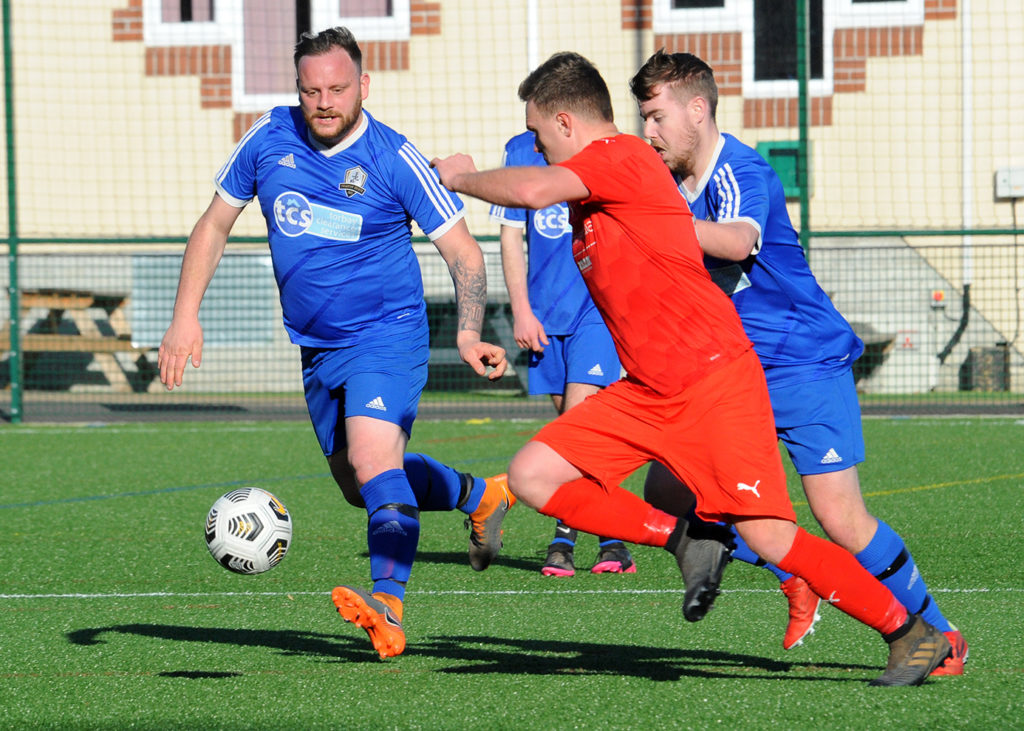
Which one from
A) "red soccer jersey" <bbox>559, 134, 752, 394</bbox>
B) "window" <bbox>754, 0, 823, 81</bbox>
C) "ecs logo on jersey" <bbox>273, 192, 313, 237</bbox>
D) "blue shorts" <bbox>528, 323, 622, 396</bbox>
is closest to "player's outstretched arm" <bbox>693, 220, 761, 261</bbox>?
"red soccer jersey" <bbox>559, 134, 752, 394</bbox>

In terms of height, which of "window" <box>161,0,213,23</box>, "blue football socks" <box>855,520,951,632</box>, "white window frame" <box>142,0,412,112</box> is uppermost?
"window" <box>161,0,213,23</box>

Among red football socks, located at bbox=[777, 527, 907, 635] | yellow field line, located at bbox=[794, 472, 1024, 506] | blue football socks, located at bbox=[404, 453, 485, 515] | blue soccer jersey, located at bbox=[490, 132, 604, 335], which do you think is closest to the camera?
red football socks, located at bbox=[777, 527, 907, 635]

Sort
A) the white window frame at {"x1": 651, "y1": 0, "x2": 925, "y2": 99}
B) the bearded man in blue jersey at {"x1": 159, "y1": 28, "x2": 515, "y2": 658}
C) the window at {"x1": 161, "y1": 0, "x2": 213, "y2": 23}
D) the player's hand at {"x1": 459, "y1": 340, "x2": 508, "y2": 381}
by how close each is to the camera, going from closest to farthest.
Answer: the player's hand at {"x1": 459, "y1": 340, "x2": 508, "y2": 381} → the bearded man in blue jersey at {"x1": 159, "y1": 28, "x2": 515, "y2": 658} → the white window frame at {"x1": 651, "y1": 0, "x2": 925, "y2": 99} → the window at {"x1": 161, "y1": 0, "x2": 213, "y2": 23}

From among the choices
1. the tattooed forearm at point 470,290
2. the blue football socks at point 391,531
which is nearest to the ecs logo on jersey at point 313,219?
the tattooed forearm at point 470,290

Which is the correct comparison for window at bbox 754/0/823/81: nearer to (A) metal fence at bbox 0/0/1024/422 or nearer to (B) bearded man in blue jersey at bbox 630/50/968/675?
(A) metal fence at bbox 0/0/1024/422

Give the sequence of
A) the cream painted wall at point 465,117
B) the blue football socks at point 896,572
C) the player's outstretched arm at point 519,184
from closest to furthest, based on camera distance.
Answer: the player's outstretched arm at point 519,184 → the blue football socks at point 896,572 → the cream painted wall at point 465,117

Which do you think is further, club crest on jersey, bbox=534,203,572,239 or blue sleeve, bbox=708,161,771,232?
club crest on jersey, bbox=534,203,572,239

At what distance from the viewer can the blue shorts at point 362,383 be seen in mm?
4797

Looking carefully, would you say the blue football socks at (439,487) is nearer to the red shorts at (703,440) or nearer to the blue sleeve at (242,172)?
the blue sleeve at (242,172)

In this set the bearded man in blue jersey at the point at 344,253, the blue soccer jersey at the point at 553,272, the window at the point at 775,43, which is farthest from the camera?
the window at the point at 775,43

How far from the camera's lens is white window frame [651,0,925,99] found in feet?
50.9

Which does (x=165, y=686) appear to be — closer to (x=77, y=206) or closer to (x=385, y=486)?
(x=385, y=486)

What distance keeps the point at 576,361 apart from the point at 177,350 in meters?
2.21

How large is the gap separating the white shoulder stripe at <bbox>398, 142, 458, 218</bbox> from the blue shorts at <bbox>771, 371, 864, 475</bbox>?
140 centimetres
